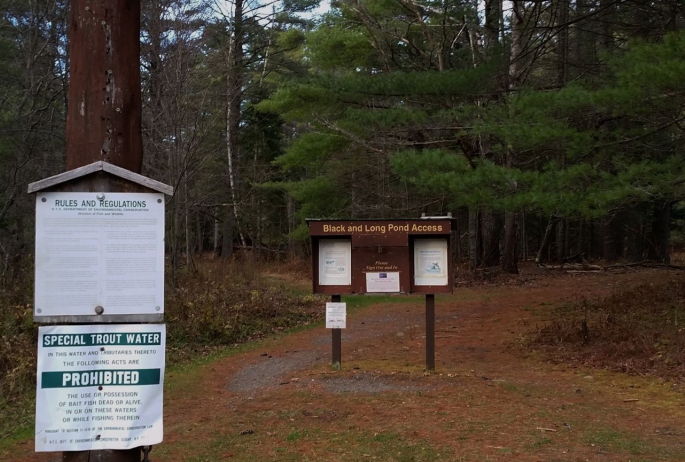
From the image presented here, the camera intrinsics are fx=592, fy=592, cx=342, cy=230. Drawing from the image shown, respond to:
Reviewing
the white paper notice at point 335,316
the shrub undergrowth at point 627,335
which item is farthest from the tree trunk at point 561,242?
the white paper notice at point 335,316

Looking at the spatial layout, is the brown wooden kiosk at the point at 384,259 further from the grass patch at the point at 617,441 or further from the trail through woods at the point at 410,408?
the grass patch at the point at 617,441

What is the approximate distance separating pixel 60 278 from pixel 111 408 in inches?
26.7

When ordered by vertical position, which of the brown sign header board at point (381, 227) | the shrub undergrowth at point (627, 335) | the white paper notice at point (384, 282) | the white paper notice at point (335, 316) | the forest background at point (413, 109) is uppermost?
the forest background at point (413, 109)

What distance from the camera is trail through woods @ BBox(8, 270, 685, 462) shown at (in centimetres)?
504

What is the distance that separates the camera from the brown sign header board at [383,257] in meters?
7.98

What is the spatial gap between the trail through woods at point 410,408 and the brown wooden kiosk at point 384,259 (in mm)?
1033

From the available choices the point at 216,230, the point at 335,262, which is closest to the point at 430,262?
the point at 335,262

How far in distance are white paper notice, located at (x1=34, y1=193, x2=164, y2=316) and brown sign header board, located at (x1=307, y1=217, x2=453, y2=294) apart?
16.3 ft

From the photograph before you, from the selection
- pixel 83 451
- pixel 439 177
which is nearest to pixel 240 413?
pixel 83 451

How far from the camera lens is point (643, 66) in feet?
24.9

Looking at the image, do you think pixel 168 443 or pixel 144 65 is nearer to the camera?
pixel 168 443

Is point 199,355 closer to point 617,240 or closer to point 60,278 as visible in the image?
point 60,278

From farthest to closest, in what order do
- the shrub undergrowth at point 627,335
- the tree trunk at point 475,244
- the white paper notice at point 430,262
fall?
the tree trunk at point 475,244 < the shrub undergrowth at point 627,335 < the white paper notice at point 430,262

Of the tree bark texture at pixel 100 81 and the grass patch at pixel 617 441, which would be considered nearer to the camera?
the tree bark texture at pixel 100 81
